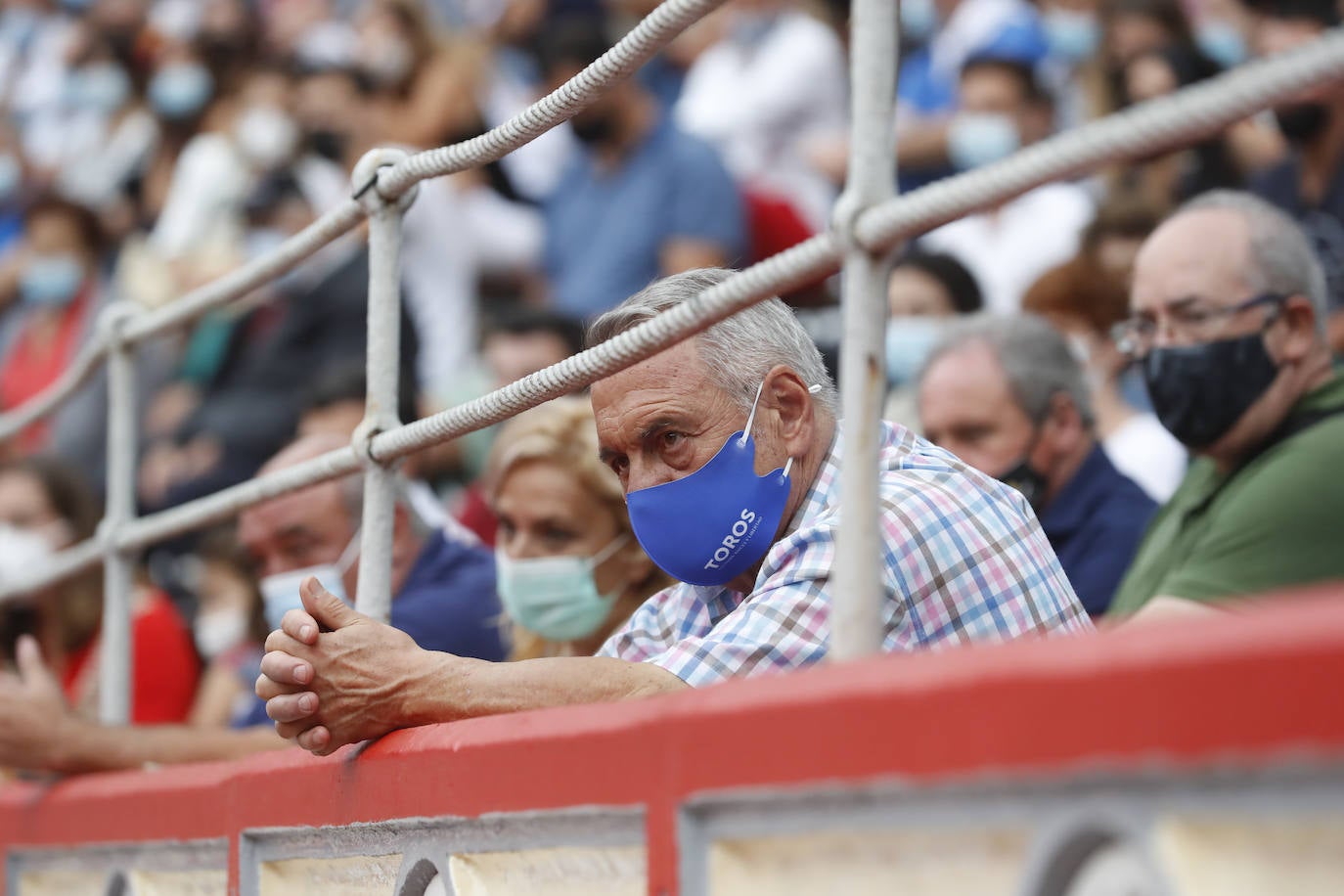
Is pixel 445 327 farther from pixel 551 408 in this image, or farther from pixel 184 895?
pixel 184 895

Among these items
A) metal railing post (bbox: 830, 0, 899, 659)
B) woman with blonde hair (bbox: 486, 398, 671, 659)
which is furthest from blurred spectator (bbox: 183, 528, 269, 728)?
metal railing post (bbox: 830, 0, 899, 659)

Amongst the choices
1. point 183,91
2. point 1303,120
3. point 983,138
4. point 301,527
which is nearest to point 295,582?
point 301,527

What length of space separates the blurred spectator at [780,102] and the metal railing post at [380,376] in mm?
4362

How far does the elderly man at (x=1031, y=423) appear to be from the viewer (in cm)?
393

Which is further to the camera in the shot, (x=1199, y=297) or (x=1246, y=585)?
(x=1199, y=297)

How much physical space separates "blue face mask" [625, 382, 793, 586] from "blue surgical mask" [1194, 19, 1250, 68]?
425 centimetres

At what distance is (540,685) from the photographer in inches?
87.4

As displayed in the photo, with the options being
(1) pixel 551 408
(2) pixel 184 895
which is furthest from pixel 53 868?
(1) pixel 551 408

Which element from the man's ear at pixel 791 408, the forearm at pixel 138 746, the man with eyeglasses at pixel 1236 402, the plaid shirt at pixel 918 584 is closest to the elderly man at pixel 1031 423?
the man with eyeglasses at pixel 1236 402

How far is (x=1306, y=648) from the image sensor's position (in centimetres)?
109

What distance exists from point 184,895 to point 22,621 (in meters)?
2.09

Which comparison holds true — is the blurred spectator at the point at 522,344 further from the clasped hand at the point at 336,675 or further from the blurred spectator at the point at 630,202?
the clasped hand at the point at 336,675

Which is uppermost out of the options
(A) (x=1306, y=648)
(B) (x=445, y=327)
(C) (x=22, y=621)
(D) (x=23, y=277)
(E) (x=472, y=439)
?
A: (D) (x=23, y=277)

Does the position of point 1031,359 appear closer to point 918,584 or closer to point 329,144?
point 918,584
